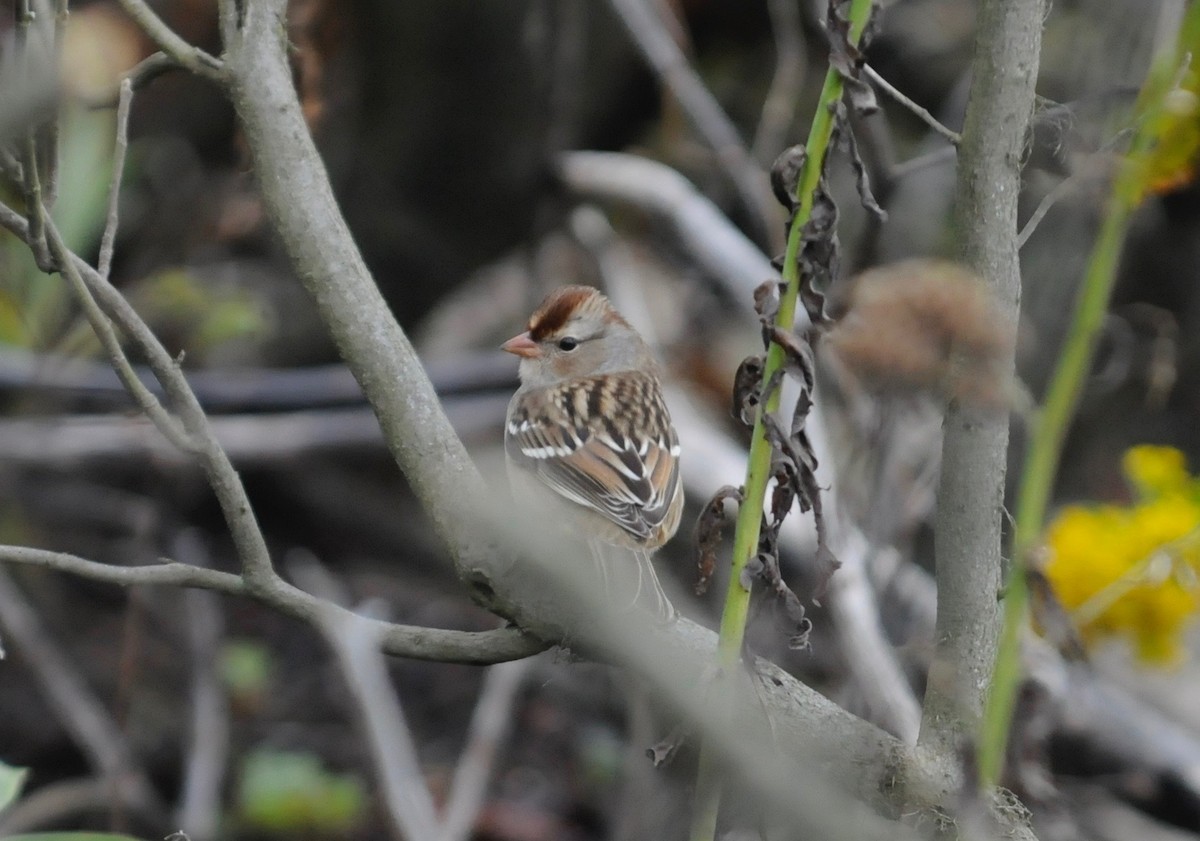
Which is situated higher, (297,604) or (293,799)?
(297,604)

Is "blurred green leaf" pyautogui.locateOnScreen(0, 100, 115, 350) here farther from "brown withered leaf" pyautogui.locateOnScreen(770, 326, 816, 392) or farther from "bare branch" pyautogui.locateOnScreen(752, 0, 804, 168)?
"brown withered leaf" pyautogui.locateOnScreen(770, 326, 816, 392)

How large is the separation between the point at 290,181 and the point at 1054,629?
3.46 feet

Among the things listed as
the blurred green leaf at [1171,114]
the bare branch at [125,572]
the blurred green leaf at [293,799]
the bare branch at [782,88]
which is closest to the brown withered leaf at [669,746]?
the bare branch at [125,572]

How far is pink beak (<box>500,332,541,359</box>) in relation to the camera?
132 inches

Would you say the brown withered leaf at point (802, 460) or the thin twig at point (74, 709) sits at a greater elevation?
the brown withered leaf at point (802, 460)

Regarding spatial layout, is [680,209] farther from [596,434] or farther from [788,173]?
[788,173]

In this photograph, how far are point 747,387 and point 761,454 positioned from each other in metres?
0.15

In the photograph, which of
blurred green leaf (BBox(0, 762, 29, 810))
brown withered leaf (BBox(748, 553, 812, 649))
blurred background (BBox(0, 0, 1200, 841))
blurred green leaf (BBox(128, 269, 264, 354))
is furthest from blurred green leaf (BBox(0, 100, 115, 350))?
brown withered leaf (BBox(748, 553, 812, 649))

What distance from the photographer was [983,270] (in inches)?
55.2

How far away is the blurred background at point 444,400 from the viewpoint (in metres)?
3.49

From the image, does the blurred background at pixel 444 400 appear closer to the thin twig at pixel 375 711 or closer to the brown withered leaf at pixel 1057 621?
the thin twig at pixel 375 711

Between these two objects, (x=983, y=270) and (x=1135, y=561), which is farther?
(x=1135, y=561)

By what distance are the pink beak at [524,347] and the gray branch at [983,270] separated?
2.02 m

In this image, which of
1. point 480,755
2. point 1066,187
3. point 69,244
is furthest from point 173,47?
point 480,755
